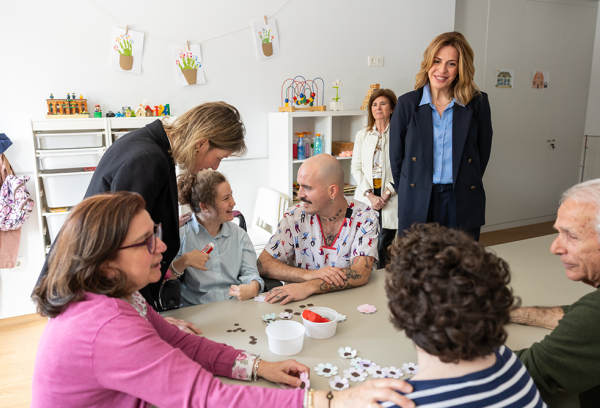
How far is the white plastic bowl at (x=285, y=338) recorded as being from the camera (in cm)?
119

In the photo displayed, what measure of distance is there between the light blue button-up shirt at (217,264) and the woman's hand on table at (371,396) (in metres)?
0.91

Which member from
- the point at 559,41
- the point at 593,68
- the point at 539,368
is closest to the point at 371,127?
the point at 539,368

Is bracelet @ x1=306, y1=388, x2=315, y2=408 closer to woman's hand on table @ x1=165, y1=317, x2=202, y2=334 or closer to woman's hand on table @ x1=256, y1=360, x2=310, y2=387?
woman's hand on table @ x1=256, y1=360, x2=310, y2=387

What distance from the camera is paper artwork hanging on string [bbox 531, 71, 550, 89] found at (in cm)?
498

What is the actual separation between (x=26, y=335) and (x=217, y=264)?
197 centimetres

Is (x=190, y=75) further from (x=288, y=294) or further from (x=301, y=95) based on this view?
(x=288, y=294)

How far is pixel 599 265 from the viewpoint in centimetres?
119

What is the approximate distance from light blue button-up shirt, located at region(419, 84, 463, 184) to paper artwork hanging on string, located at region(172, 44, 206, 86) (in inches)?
72.4

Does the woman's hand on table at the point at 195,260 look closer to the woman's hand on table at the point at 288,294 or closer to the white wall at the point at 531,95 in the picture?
the woman's hand on table at the point at 288,294

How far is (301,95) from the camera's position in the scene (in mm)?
3535

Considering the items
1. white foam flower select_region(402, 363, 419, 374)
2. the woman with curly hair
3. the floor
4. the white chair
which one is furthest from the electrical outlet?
the woman with curly hair

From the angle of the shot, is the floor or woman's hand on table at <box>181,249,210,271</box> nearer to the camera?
woman's hand on table at <box>181,249,210,271</box>

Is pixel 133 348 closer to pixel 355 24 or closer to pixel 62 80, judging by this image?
pixel 62 80

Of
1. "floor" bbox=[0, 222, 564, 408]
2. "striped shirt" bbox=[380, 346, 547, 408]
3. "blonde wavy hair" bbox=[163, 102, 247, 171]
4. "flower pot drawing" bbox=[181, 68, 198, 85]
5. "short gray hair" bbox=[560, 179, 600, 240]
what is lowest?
"floor" bbox=[0, 222, 564, 408]
